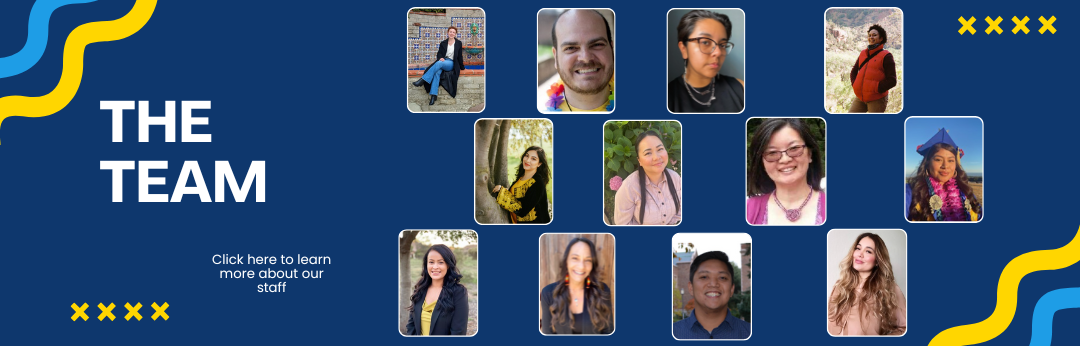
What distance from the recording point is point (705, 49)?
4652 millimetres

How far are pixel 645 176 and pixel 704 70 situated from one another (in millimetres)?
587

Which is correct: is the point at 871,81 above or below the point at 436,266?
above

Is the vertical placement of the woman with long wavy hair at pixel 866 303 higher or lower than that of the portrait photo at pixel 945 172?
lower

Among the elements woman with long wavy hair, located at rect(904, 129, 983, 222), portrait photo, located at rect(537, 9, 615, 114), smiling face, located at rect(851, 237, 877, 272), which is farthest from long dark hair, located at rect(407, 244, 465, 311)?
woman with long wavy hair, located at rect(904, 129, 983, 222)

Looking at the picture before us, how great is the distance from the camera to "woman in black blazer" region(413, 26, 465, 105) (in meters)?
4.65

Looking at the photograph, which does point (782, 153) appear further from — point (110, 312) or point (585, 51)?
point (110, 312)


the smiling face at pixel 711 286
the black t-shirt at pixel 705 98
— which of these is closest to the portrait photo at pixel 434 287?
the smiling face at pixel 711 286

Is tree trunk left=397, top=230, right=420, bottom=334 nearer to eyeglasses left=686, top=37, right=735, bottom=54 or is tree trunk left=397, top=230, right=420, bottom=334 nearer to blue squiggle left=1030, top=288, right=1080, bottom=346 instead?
eyeglasses left=686, top=37, right=735, bottom=54

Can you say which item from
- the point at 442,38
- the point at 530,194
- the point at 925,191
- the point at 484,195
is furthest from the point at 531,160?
the point at 925,191

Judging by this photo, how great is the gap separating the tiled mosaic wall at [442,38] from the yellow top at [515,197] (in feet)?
2.12

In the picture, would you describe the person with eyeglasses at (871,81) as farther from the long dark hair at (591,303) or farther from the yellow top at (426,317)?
the yellow top at (426,317)

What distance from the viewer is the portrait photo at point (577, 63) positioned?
4.64 meters

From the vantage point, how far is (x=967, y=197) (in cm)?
472

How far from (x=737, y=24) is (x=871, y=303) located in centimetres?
153
